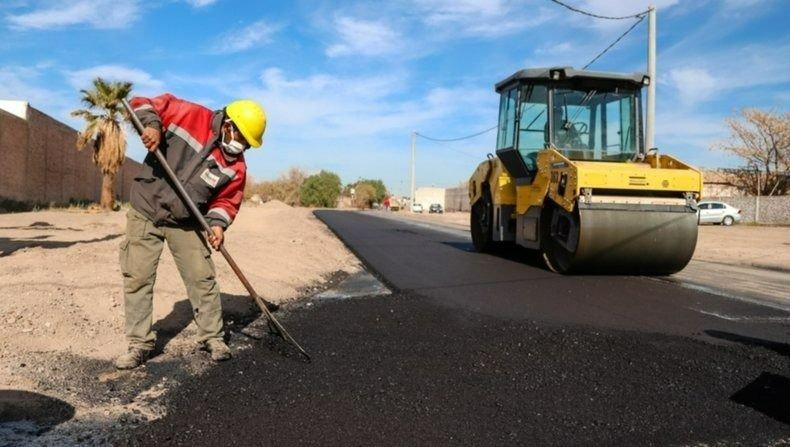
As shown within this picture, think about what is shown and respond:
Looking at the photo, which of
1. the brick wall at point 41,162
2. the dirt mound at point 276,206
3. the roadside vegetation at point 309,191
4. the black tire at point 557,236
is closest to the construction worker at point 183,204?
the black tire at point 557,236

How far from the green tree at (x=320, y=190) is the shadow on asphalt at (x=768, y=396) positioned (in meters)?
69.3

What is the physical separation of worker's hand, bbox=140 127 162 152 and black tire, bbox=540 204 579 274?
5.62m

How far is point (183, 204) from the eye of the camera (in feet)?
13.7

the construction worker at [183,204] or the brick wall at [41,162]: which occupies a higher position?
the brick wall at [41,162]

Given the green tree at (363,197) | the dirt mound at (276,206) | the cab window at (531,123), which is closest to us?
the cab window at (531,123)

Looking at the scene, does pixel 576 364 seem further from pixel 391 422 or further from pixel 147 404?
pixel 147 404

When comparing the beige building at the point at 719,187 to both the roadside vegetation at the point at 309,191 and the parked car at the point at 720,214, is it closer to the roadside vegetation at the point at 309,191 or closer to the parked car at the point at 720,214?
the parked car at the point at 720,214

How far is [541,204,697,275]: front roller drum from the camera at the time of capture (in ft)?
25.8

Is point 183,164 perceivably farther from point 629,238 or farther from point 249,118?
point 629,238

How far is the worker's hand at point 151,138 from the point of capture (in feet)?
13.0

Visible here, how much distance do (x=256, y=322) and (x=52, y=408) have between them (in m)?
2.34

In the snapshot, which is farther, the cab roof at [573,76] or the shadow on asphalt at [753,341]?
the cab roof at [573,76]

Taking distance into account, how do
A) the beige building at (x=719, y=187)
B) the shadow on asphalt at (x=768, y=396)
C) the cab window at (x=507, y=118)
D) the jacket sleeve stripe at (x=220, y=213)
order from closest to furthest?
the shadow on asphalt at (x=768, y=396)
the jacket sleeve stripe at (x=220, y=213)
the cab window at (x=507, y=118)
the beige building at (x=719, y=187)

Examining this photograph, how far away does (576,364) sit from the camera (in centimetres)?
428
